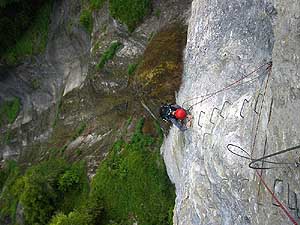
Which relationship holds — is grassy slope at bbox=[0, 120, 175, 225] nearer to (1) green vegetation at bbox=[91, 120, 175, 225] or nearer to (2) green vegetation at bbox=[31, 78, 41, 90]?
(1) green vegetation at bbox=[91, 120, 175, 225]

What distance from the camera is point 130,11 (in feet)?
63.3

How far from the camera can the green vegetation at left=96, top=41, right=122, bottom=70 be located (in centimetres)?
1989

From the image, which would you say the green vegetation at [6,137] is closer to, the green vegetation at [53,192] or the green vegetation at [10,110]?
the green vegetation at [10,110]

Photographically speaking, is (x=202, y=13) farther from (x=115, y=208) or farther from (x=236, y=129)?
(x=115, y=208)

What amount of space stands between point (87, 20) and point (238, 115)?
47.7ft

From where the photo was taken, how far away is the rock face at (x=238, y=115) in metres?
6.71

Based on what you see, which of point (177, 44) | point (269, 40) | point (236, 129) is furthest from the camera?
point (177, 44)

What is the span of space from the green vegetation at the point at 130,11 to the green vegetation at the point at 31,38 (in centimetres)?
652

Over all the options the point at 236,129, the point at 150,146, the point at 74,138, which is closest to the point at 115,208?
the point at 150,146

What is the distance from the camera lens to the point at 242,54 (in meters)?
10.9

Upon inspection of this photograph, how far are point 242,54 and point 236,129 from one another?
2553mm

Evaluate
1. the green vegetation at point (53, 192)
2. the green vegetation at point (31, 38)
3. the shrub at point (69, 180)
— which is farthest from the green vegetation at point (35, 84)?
the shrub at point (69, 180)

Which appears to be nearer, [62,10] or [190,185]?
[190,185]

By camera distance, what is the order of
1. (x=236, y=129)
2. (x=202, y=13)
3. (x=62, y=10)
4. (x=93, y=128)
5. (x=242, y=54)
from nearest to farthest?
(x=236, y=129) < (x=242, y=54) < (x=202, y=13) < (x=93, y=128) < (x=62, y=10)
